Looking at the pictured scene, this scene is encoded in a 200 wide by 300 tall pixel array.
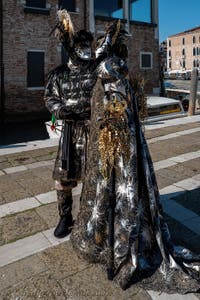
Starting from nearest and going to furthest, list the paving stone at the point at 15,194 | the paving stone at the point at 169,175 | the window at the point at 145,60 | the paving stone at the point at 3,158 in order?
the paving stone at the point at 15,194 → the paving stone at the point at 169,175 → the paving stone at the point at 3,158 → the window at the point at 145,60

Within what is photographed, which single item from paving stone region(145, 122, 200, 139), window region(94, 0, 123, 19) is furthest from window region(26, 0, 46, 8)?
paving stone region(145, 122, 200, 139)

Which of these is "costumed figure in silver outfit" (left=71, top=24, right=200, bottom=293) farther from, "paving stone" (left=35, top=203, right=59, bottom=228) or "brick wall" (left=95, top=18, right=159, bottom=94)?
"brick wall" (left=95, top=18, right=159, bottom=94)

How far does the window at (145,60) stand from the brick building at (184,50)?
53611 millimetres

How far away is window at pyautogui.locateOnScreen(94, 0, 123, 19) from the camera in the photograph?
17.1 metres

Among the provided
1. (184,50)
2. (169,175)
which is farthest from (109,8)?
(184,50)

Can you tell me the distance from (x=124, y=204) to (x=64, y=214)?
3.14 ft

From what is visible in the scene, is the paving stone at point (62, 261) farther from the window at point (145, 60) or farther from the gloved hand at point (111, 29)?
the window at point (145, 60)

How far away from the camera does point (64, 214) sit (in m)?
3.18

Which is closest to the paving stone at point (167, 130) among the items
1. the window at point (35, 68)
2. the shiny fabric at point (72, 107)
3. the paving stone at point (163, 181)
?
the paving stone at point (163, 181)

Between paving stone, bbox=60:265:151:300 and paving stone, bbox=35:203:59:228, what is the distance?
106 cm

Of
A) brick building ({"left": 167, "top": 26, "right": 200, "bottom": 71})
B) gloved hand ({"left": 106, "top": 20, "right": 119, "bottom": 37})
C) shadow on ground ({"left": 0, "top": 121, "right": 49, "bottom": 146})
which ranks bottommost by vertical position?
shadow on ground ({"left": 0, "top": 121, "right": 49, "bottom": 146})

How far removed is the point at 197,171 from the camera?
530 cm

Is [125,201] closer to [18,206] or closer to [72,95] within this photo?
[72,95]

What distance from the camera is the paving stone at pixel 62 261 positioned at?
254 centimetres
